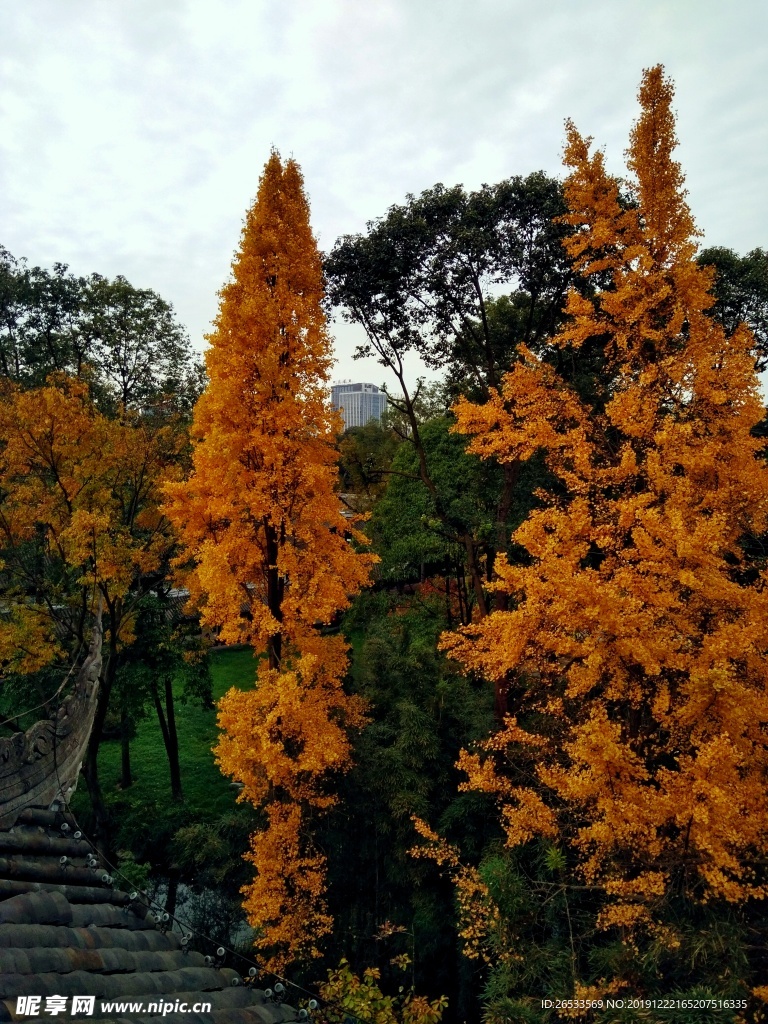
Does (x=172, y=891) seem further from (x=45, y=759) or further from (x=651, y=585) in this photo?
(x=651, y=585)

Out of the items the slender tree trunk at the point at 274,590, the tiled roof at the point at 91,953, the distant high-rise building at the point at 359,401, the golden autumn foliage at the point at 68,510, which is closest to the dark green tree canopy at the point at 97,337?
the golden autumn foliage at the point at 68,510

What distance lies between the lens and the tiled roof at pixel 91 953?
374 centimetres

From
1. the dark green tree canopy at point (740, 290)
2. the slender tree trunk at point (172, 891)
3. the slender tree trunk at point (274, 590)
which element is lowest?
the slender tree trunk at point (172, 891)

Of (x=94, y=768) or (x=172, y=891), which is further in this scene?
(x=172, y=891)

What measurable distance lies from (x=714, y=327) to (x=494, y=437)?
122 inches

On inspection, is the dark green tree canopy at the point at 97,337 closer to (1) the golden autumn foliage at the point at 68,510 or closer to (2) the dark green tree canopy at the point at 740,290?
(1) the golden autumn foliage at the point at 68,510

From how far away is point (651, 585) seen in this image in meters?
6.55

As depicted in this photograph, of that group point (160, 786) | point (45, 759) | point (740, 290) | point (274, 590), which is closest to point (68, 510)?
point (274, 590)

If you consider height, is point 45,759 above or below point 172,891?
above

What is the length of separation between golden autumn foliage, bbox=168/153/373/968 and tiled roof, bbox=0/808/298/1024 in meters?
3.82

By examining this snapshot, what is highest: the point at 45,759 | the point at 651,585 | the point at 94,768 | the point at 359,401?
the point at 359,401

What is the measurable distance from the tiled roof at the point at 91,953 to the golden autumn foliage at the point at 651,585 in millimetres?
4058

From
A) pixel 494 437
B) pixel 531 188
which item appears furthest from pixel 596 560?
pixel 531 188

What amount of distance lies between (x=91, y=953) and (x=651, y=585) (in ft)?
19.4
